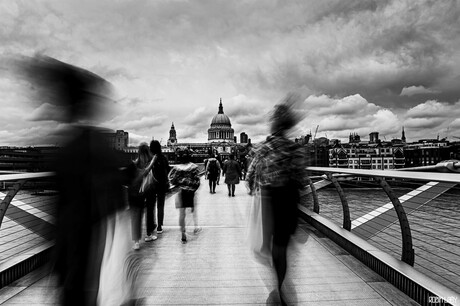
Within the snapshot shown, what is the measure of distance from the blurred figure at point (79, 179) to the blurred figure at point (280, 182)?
131cm

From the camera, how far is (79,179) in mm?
1664

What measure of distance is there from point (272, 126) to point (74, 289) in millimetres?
1851

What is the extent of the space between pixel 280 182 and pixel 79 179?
1.54 m

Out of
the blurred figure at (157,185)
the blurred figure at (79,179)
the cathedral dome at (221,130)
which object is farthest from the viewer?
the cathedral dome at (221,130)

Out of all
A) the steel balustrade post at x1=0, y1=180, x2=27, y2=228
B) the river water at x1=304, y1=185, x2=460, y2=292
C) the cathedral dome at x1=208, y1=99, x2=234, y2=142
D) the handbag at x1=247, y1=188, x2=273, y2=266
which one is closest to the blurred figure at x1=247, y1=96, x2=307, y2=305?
the handbag at x1=247, y1=188, x2=273, y2=266

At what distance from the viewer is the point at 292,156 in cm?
267

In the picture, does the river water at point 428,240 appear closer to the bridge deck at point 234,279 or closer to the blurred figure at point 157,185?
the bridge deck at point 234,279

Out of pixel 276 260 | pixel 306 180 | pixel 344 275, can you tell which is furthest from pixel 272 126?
pixel 344 275

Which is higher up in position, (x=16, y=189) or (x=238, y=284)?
(x=16, y=189)

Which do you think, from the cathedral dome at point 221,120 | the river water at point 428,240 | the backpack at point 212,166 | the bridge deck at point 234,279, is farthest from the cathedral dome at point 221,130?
the bridge deck at point 234,279

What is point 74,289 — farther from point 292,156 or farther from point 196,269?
point 196,269

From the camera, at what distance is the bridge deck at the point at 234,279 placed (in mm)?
2869

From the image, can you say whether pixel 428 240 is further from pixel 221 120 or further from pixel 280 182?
pixel 221 120

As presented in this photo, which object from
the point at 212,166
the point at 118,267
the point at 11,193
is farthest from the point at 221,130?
the point at 118,267
